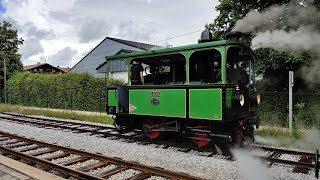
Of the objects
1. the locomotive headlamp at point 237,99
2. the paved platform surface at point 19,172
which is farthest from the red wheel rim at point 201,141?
the paved platform surface at point 19,172

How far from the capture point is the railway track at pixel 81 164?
528cm

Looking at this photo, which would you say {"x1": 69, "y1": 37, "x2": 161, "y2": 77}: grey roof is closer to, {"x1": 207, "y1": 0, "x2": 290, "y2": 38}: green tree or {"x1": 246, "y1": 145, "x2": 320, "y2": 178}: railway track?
{"x1": 207, "y1": 0, "x2": 290, "y2": 38}: green tree

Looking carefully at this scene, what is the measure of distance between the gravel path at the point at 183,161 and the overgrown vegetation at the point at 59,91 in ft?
26.8

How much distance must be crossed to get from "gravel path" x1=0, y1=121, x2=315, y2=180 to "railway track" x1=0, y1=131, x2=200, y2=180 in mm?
325

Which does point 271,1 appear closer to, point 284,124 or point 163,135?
point 284,124

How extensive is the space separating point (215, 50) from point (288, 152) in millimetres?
3119

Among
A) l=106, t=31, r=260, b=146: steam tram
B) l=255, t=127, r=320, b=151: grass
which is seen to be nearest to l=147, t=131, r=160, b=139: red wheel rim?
l=106, t=31, r=260, b=146: steam tram

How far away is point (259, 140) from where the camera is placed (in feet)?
29.3

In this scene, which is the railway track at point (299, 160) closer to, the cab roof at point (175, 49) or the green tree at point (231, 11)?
the cab roof at point (175, 49)

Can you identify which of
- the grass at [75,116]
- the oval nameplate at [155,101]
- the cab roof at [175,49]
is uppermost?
the cab roof at [175,49]

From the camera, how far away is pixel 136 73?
28.5 feet

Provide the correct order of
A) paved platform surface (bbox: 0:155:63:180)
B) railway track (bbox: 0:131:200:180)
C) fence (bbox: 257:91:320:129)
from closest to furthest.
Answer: paved platform surface (bbox: 0:155:63:180) → railway track (bbox: 0:131:200:180) → fence (bbox: 257:91:320:129)

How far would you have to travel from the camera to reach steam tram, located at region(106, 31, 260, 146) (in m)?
6.95

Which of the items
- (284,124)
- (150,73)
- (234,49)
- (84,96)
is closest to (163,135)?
(150,73)
